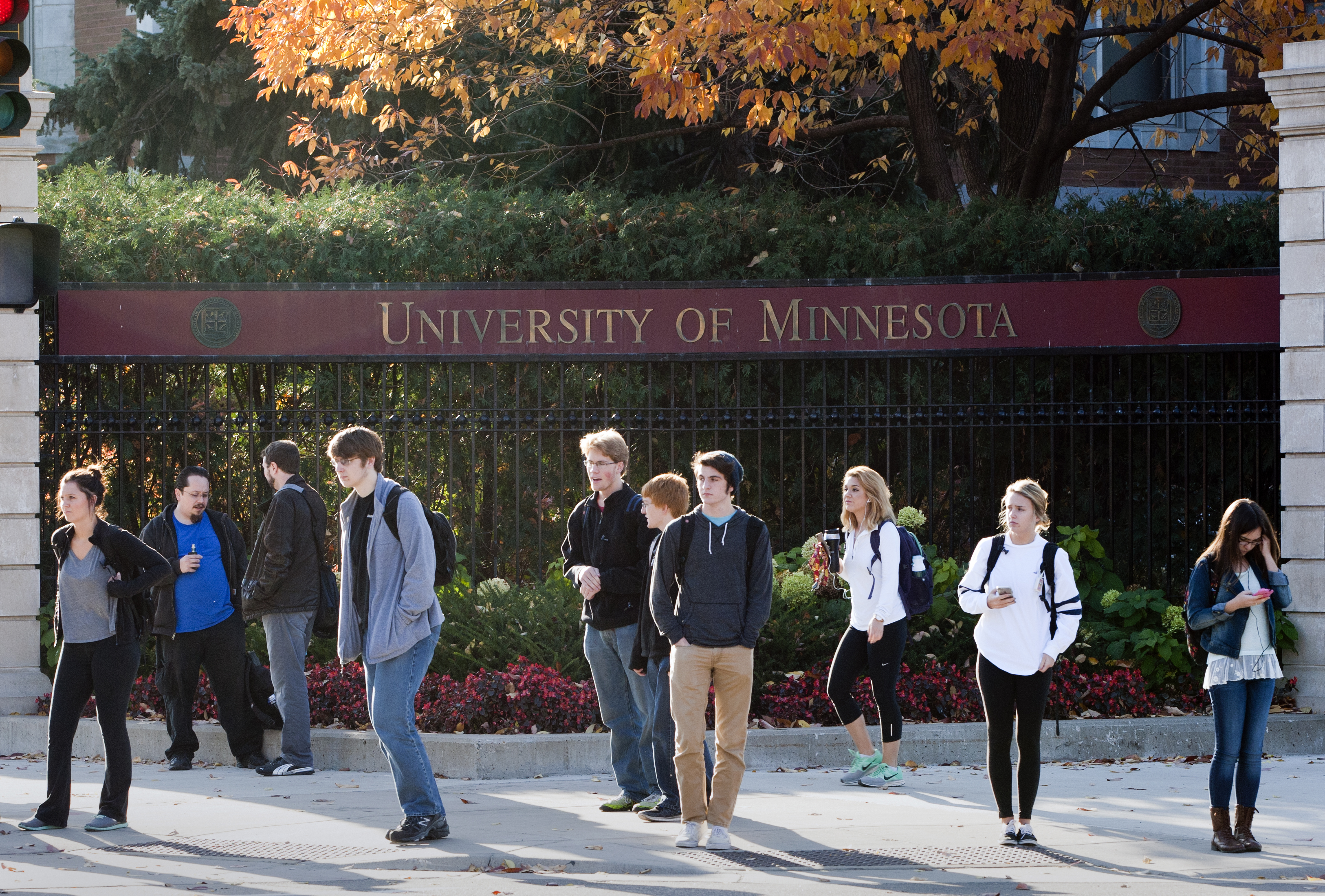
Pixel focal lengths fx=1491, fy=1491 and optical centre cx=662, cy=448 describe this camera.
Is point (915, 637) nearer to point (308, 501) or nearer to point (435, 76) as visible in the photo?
point (308, 501)

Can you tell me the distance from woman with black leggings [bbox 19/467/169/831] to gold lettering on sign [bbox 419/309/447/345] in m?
4.16

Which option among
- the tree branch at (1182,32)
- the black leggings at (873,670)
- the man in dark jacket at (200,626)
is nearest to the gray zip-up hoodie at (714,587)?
the black leggings at (873,670)

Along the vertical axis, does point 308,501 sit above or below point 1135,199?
below

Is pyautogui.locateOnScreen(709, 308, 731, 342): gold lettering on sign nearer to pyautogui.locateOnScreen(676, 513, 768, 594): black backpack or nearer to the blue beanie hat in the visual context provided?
the blue beanie hat

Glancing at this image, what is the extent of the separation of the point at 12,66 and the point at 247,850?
3542 mm

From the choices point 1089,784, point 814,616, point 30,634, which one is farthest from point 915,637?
point 30,634

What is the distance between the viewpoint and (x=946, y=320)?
35.8 ft

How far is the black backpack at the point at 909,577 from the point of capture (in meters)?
7.70

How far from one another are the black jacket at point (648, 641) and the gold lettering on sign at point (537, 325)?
14.2 ft

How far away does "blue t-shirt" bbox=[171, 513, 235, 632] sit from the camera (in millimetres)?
8406

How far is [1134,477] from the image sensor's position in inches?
459

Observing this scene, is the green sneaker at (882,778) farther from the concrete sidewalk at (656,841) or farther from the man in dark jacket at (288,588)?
the man in dark jacket at (288,588)

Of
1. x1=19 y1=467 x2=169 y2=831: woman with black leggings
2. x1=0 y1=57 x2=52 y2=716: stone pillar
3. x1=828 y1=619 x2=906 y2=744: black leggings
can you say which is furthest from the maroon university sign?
x1=19 y1=467 x2=169 y2=831: woman with black leggings

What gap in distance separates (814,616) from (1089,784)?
7.60 ft
